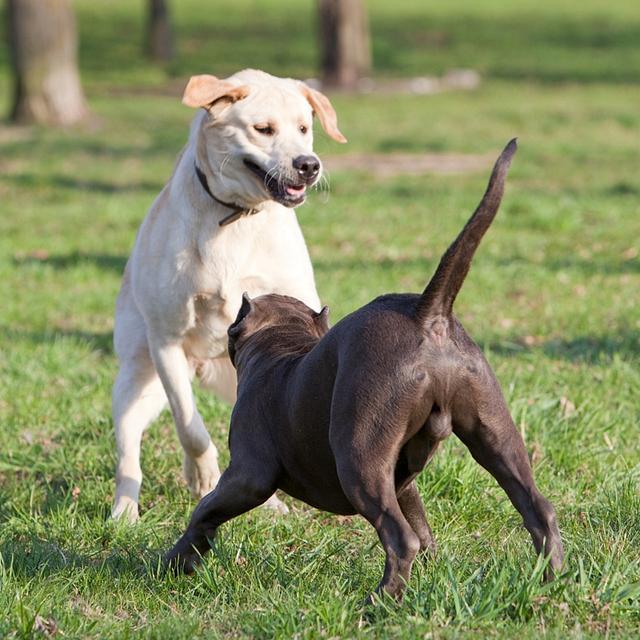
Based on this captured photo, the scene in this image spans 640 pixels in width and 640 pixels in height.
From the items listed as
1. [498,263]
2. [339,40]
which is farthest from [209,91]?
[339,40]

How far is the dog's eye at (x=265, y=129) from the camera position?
15.8 feet

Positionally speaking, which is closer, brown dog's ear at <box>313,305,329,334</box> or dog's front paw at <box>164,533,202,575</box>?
dog's front paw at <box>164,533,202,575</box>

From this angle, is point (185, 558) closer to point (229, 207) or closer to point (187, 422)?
point (187, 422)

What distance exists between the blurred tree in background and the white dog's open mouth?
2497 cm

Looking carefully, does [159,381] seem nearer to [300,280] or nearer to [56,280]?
[300,280]

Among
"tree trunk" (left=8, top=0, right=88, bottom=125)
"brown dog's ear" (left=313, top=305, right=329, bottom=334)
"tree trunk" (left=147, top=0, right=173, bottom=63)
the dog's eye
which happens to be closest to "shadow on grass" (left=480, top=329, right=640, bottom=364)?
the dog's eye

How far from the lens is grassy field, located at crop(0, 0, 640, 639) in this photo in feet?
11.0

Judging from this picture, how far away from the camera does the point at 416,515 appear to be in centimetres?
377

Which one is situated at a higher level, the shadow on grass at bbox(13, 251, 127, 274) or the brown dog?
the brown dog

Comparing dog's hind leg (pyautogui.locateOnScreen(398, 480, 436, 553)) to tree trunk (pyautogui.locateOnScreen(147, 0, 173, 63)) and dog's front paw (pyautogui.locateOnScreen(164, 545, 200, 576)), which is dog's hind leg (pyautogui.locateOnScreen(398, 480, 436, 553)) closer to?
dog's front paw (pyautogui.locateOnScreen(164, 545, 200, 576))

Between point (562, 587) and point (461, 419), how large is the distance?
53 cm

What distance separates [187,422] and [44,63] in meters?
→ 13.4

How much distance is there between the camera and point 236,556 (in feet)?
12.6

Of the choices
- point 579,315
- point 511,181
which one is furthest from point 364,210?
point 579,315
